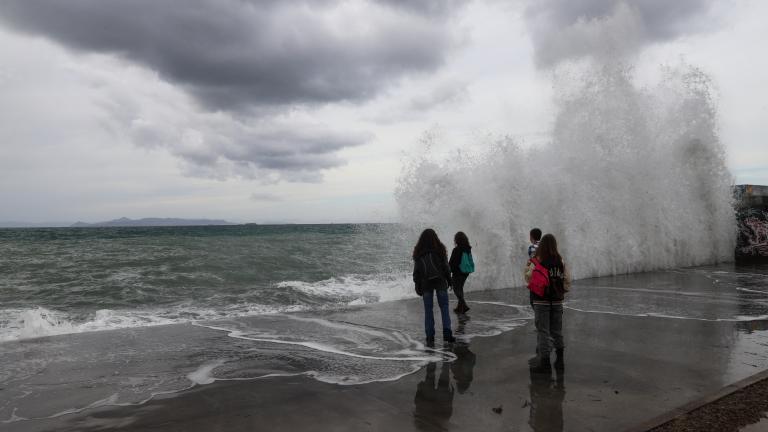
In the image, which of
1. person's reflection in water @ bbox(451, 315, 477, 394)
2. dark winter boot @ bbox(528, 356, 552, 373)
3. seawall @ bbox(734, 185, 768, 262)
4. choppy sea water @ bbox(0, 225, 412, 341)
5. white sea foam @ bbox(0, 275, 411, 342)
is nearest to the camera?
person's reflection in water @ bbox(451, 315, 477, 394)

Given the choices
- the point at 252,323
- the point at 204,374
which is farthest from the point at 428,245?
the point at 252,323

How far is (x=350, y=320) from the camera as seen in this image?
335 inches

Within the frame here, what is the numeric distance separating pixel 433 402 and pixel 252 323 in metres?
5.01

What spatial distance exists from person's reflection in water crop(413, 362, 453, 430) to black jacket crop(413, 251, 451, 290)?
58.2 inches

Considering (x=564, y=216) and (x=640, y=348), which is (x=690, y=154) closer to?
(x=564, y=216)

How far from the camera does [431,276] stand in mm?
6461

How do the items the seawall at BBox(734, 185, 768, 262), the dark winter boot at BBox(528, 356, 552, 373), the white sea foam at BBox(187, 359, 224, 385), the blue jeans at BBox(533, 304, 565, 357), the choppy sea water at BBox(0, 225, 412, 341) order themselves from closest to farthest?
the white sea foam at BBox(187, 359, 224, 385) → the dark winter boot at BBox(528, 356, 552, 373) → the blue jeans at BBox(533, 304, 565, 357) → the choppy sea water at BBox(0, 225, 412, 341) → the seawall at BBox(734, 185, 768, 262)

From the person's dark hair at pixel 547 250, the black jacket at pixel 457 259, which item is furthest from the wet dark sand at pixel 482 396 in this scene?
the black jacket at pixel 457 259

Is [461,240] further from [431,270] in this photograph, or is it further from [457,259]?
[431,270]

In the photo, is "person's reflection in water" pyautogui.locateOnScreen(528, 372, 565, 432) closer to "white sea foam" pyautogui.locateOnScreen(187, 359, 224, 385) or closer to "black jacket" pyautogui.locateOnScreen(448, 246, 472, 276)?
"white sea foam" pyautogui.locateOnScreen(187, 359, 224, 385)

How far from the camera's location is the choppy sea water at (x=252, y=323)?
5.21 m

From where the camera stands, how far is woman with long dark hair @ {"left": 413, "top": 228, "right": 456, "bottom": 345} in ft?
21.3

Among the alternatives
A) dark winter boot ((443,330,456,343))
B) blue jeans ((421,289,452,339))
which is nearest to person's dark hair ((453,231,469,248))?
blue jeans ((421,289,452,339))

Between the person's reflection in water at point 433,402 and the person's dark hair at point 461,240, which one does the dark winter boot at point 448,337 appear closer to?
the person's reflection in water at point 433,402
